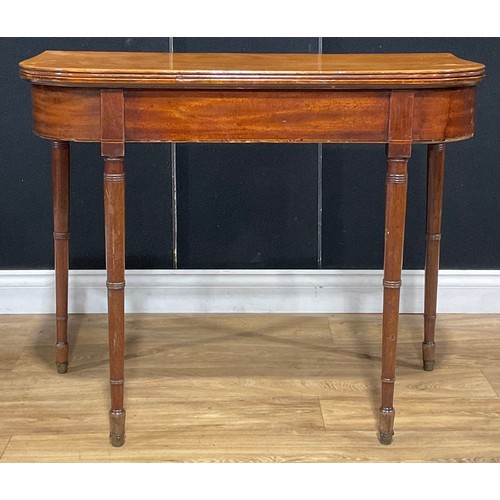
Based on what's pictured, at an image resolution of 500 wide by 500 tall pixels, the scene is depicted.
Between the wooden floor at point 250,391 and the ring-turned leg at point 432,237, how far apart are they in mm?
81

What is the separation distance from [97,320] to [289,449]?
3.70 feet

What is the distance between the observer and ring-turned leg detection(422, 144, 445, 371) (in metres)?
3.11

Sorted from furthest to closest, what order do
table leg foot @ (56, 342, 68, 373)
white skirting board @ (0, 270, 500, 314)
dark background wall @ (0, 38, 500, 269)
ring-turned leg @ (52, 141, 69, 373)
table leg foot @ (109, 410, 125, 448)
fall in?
white skirting board @ (0, 270, 500, 314)
dark background wall @ (0, 38, 500, 269)
table leg foot @ (56, 342, 68, 373)
ring-turned leg @ (52, 141, 69, 373)
table leg foot @ (109, 410, 125, 448)

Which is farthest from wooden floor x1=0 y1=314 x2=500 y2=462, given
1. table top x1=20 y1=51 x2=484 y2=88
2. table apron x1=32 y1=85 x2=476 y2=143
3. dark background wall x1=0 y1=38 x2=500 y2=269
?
table top x1=20 y1=51 x2=484 y2=88

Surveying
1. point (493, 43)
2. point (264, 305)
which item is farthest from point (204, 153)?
→ point (493, 43)

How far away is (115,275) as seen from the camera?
2.66 metres

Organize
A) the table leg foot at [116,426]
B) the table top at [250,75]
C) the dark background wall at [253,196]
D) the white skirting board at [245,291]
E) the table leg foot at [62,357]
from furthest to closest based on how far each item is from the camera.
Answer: the white skirting board at [245,291], the dark background wall at [253,196], the table leg foot at [62,357], the table leg foot at [116,426], the table top at [250,75]

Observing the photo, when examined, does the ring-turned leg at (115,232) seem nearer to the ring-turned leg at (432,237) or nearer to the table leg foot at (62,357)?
the table leg foot at (62,357)

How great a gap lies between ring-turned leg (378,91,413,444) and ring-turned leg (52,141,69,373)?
0.97 m

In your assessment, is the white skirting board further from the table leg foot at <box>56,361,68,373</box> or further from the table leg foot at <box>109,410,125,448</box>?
the table leg foot at <box>109,410,125,448</box>

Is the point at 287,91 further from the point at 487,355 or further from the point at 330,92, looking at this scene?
the point at 487,355

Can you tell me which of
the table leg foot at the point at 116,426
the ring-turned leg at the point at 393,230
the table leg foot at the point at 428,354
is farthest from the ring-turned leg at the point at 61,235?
the table leg foot at the point at 428,354

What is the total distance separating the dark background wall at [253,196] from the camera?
3.54 metres

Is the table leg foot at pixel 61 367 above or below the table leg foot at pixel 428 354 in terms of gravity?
below
